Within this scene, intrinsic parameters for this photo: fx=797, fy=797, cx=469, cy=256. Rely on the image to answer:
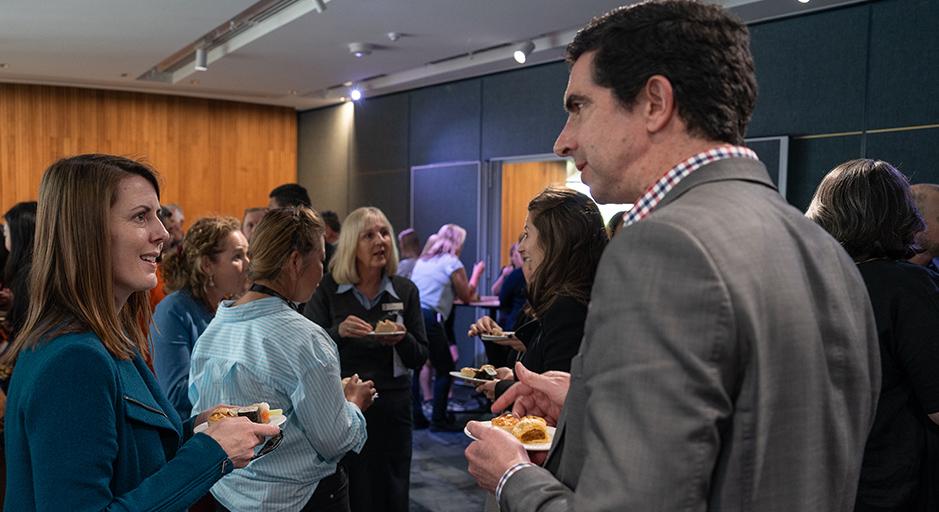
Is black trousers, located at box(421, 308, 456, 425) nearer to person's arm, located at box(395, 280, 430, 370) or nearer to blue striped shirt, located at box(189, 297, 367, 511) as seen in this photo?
person's arm, located at box(395, 280, 430, 370)

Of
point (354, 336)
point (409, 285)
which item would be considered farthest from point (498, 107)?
point (354, 336)

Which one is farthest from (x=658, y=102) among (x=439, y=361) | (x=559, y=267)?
(x=439, y=361)

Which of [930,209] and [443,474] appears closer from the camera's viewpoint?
[930,209]

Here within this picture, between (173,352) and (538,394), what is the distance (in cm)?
163

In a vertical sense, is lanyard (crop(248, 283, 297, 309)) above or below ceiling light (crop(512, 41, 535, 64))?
below

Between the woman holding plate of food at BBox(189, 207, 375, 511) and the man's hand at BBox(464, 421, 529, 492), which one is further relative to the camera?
the woman holding plate of food at BBox(189, 207, 375, 511)

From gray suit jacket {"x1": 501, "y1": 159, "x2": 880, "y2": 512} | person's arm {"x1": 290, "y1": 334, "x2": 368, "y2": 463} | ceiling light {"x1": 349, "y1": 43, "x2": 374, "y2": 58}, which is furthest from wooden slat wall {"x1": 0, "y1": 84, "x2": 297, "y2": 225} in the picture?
gray suit jacket {"x1": 501, "y1": 159, "x2": 880, "y2": 512}

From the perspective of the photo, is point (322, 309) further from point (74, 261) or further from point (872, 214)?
point (872, 214)

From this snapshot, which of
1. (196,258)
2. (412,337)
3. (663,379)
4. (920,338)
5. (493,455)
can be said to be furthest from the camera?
(412,337)

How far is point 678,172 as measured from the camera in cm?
105

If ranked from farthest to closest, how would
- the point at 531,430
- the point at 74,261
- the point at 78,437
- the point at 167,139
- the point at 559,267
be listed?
the point at 167,139 < the point at 559,267 < the point at 531,430 < the point at 74,261 < the point at 78,437

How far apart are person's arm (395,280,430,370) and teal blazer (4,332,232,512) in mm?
2080

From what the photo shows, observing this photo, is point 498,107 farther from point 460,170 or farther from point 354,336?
point 354,336

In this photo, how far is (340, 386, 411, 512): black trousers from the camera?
11.0ft
